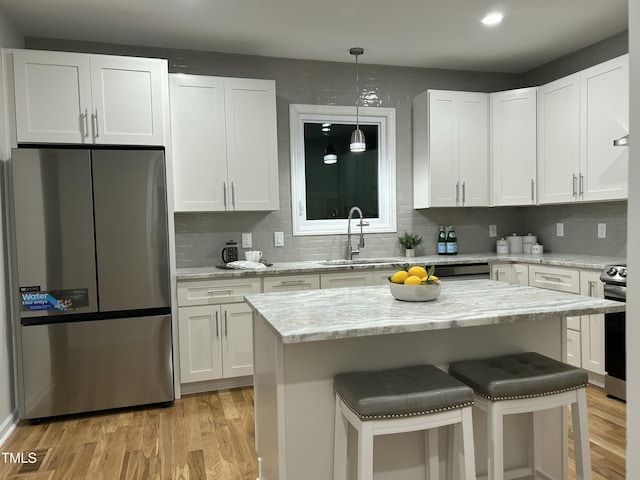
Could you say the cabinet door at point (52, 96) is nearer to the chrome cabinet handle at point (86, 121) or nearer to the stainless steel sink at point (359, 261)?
the chrome cabinet handle at point (86, 121)

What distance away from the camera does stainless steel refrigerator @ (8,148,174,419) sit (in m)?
3.09

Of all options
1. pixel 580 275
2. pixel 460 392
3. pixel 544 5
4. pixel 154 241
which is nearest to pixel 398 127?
pixel 544 5

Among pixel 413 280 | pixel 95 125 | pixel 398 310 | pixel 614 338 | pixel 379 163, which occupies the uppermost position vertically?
pixel 95 125

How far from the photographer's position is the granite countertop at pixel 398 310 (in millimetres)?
1652

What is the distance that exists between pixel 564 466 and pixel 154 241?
8.75ft

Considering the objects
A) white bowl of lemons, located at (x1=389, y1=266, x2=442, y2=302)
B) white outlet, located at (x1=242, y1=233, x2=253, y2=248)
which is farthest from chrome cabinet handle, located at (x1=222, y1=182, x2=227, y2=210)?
white bowl of lemons, located at (x1=389, y1=266, x2=442, y2=302)

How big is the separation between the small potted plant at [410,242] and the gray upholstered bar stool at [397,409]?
8.87 ft

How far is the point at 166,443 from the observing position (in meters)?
2.80

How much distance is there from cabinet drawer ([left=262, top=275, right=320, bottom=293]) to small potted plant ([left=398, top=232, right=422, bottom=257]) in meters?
1.12

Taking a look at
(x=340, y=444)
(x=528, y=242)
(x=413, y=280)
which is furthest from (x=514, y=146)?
(x=340, y=444)

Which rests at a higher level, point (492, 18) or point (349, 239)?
point (492, 18)

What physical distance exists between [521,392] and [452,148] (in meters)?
3.02

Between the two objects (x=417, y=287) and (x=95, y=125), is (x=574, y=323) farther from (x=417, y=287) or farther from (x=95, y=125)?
(x=95, y=125)

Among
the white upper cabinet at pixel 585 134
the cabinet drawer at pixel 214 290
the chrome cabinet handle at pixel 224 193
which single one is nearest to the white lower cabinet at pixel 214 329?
the cabinet drawer at pixel 214 290
